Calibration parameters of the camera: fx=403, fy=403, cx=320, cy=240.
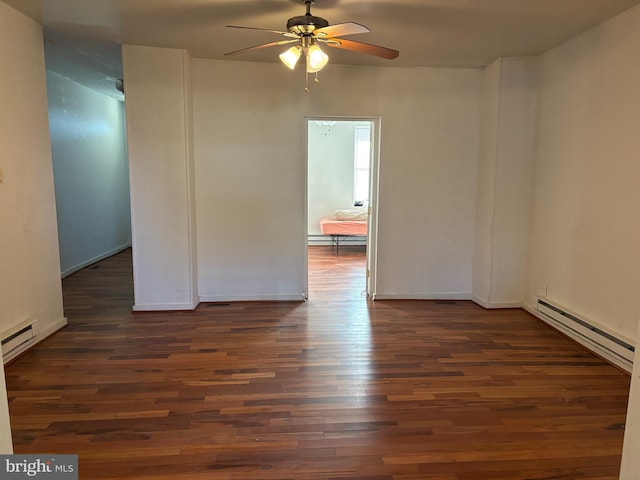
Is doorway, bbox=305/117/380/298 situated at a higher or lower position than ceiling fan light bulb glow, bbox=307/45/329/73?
lower

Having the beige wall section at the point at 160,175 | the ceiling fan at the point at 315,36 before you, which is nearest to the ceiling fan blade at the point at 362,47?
the ceiling fan at the point at 315,36

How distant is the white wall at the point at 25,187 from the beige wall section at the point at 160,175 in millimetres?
697

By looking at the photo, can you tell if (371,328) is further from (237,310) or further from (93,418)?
(93,418)

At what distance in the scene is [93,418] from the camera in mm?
2252

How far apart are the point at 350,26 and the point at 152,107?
227 centimetres

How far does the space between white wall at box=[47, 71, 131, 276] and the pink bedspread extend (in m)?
3.79

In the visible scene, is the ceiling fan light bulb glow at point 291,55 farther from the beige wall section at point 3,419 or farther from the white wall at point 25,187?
the beige wall section at point 3,419

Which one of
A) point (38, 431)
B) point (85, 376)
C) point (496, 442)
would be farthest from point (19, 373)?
point (496, 442)

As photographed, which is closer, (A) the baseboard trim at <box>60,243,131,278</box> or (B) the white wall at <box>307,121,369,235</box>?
(A) the baseboard trim at <box>60,243,131,278</box>

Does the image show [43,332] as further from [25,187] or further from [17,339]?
[25,187]

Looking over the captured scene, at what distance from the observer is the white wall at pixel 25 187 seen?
9.60ft

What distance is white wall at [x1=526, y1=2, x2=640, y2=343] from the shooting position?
9.37ft

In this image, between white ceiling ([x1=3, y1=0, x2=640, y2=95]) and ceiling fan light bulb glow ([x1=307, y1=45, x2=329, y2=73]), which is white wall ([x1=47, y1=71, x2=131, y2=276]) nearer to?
white ceiling ([x1=3, y1=0, x2=640, y2=95])

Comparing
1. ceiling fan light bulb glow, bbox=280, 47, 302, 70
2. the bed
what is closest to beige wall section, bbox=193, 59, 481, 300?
ceiling fan light bulb glow, bbox=280, 47, 302, 70
